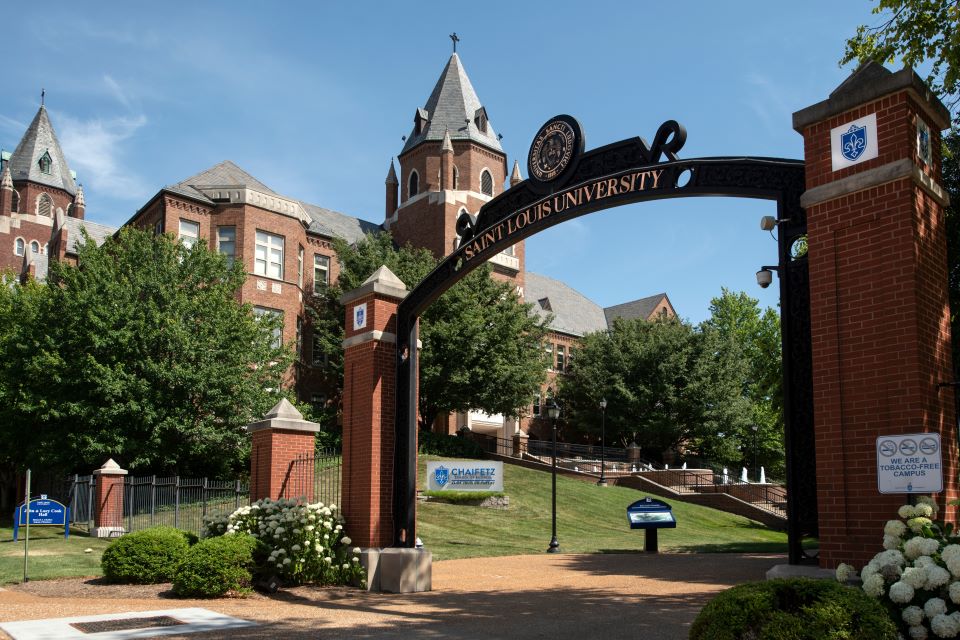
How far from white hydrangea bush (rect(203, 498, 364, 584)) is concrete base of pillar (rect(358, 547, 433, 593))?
177mm

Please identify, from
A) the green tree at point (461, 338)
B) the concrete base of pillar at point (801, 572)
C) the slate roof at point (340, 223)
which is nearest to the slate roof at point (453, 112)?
the slate roof at point (340, 223)

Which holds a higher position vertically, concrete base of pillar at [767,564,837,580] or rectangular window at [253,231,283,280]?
rectangular window at [253,231,283,280]

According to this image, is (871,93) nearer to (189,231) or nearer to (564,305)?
(189,231)

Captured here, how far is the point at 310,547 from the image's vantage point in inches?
500

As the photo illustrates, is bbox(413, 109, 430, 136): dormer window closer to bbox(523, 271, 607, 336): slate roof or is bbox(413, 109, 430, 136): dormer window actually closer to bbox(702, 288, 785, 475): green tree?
bbox(523, 271, 607, 336): slate roof

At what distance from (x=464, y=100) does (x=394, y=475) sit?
42.3 metres

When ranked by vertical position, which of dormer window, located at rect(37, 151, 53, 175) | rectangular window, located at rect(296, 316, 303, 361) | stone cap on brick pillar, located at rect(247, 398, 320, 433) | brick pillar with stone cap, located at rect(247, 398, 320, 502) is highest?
dormer window, located at rect(37, 151, 53, 175)

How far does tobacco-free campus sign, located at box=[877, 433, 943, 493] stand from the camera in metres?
6.66

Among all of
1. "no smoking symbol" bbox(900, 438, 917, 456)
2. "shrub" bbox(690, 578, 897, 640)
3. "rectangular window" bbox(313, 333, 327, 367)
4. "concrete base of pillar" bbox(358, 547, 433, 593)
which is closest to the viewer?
"shrub" bbox(690, 578, 897, 640)

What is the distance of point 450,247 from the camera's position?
46.9 meters

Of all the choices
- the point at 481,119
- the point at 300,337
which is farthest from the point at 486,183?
the point at 300,337

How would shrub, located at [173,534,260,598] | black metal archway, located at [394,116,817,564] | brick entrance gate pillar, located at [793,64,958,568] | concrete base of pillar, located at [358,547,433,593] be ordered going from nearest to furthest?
brick entrance gate pillar, located at [793,64,958,568] → black metal archway, located at [394,116,817,564] → shrub, located at [173,534,260,598] → concrete base of pillar, located at [358,547,433,593]

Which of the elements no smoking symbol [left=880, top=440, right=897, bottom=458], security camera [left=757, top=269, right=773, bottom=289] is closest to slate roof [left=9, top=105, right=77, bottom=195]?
security camera [left=757, top=269, right=773, bottom=289]

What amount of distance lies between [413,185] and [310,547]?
40.2 metres
